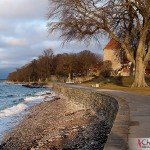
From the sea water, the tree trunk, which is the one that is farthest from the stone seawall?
the tree trunk

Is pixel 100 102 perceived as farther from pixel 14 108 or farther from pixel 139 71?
pixel 14 108

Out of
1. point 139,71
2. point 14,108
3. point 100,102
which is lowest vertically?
point 14,108

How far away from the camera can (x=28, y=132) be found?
1791 centimetres

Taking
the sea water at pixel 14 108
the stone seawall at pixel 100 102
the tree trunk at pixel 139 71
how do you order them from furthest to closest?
1. the tree trunk at pixel 139 71
2. the sea water at pixel 14 108
3. the stone seawall at pixel 100 102

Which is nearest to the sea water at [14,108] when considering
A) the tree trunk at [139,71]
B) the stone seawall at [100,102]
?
the stone seawall at [100,102]

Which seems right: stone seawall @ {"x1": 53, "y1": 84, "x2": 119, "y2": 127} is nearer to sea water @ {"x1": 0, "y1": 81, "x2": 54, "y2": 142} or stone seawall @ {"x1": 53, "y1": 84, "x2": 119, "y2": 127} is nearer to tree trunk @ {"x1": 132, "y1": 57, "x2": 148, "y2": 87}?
sea water @ {"x1": 0, "y1": 81, "x2": 54, "y2": 142}

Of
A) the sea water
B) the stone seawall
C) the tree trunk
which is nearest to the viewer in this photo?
the stone seawall

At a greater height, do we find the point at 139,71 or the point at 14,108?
the point at 139,71

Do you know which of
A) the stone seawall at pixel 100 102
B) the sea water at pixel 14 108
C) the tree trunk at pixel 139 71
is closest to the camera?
the stone seawall at pixel 100 102

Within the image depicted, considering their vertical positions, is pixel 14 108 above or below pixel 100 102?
below

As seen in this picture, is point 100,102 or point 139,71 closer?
point 100,102

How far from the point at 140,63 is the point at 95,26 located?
579 centimetres

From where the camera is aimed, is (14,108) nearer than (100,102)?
No

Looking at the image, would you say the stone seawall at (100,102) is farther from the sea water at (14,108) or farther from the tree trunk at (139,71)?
the tree trunk at (139,71)
